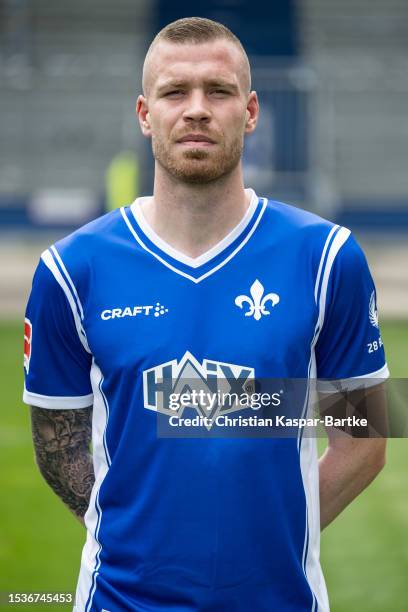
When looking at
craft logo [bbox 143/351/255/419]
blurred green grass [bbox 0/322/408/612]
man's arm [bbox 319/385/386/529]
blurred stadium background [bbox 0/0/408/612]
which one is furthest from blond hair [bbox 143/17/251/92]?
blurred stadium background [bbox 0/0/408/612]

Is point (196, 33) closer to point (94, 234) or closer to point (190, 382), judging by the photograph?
point (94, 234)

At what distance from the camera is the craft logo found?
9.56ft

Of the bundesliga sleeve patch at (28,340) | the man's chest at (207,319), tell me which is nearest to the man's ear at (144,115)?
the man's chest at (207,319)

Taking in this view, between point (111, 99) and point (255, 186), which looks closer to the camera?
point (255, 186)

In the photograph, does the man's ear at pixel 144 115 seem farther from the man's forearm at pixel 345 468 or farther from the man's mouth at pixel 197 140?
the man's forearm at pixel 345 468

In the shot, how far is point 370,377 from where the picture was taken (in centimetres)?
313

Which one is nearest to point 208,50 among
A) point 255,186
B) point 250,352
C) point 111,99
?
point 250,352

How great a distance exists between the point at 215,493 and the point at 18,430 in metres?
6.86

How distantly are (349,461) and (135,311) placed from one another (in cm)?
77

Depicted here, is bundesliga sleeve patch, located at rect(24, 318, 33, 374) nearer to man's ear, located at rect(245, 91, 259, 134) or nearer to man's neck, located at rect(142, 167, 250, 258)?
man's neck, located at rect(142, 167, 250, 258)

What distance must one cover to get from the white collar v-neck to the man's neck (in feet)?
0.04

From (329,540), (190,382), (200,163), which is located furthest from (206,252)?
(329,540)

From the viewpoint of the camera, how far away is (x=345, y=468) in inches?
127

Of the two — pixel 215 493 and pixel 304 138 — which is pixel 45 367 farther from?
pixel 304 138
